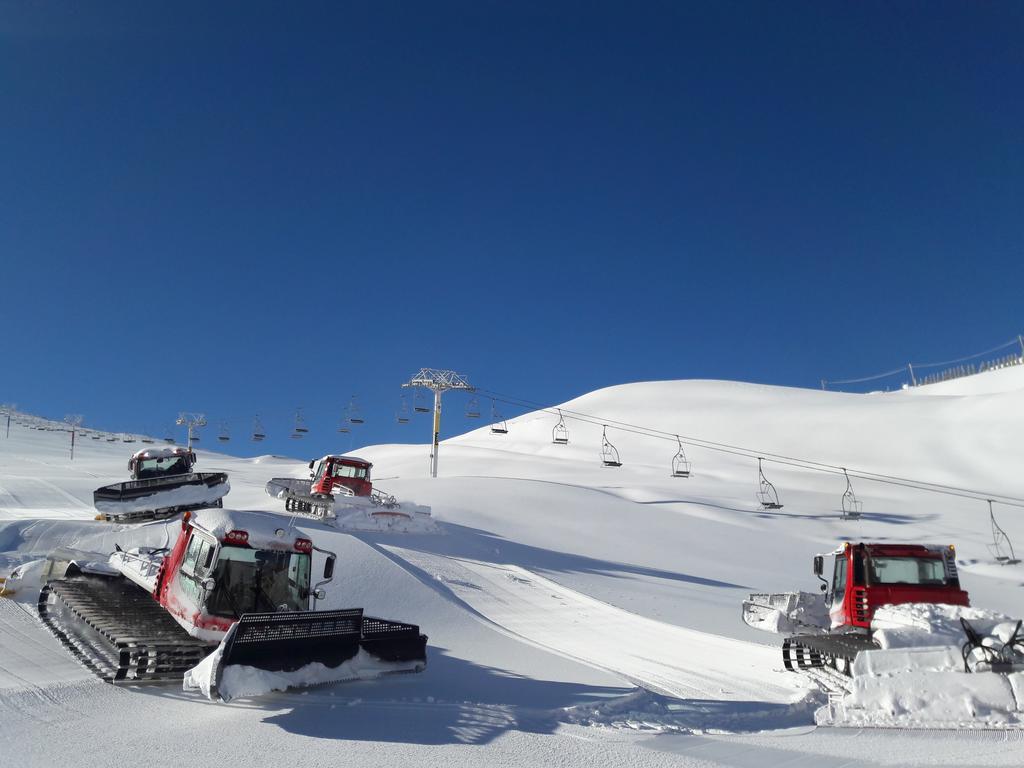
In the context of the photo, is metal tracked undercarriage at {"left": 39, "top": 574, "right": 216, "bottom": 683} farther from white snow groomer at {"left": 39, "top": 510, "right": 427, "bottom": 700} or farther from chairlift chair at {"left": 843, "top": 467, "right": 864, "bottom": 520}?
chairlift chair at {"left": 843, "top": 467, "right": 864, "bottom": 520}

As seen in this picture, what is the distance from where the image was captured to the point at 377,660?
8.99m

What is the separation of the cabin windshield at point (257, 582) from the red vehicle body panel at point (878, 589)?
8020mm

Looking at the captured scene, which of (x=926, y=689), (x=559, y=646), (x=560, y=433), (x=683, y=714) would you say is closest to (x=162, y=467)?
(x=559, y=646)

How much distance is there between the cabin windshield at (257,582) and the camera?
9141 mm

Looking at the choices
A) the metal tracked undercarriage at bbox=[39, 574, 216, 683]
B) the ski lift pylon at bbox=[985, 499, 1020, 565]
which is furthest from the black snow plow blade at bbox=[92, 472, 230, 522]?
the ski lift pylon at bbox=[985, 499, 1020, 565]

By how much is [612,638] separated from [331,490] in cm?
1673

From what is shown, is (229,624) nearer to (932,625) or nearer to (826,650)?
(826,650)

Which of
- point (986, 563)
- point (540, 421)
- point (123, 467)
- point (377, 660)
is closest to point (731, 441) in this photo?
point (540, 421)

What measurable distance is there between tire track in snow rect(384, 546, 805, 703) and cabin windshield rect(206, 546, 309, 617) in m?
4.85

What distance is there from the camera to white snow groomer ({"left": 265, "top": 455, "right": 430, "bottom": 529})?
25391 millimetres

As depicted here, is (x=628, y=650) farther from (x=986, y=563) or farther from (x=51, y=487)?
(x=51, y=487)

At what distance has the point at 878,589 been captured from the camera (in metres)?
11.2

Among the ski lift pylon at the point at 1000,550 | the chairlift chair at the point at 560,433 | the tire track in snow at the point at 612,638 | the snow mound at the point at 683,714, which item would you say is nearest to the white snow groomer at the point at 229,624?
the snow mound at the point at 683,714

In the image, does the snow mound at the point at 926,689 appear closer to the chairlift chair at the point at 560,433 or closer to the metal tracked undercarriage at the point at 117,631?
the metal tracked undercarriage at the point at 117,631
